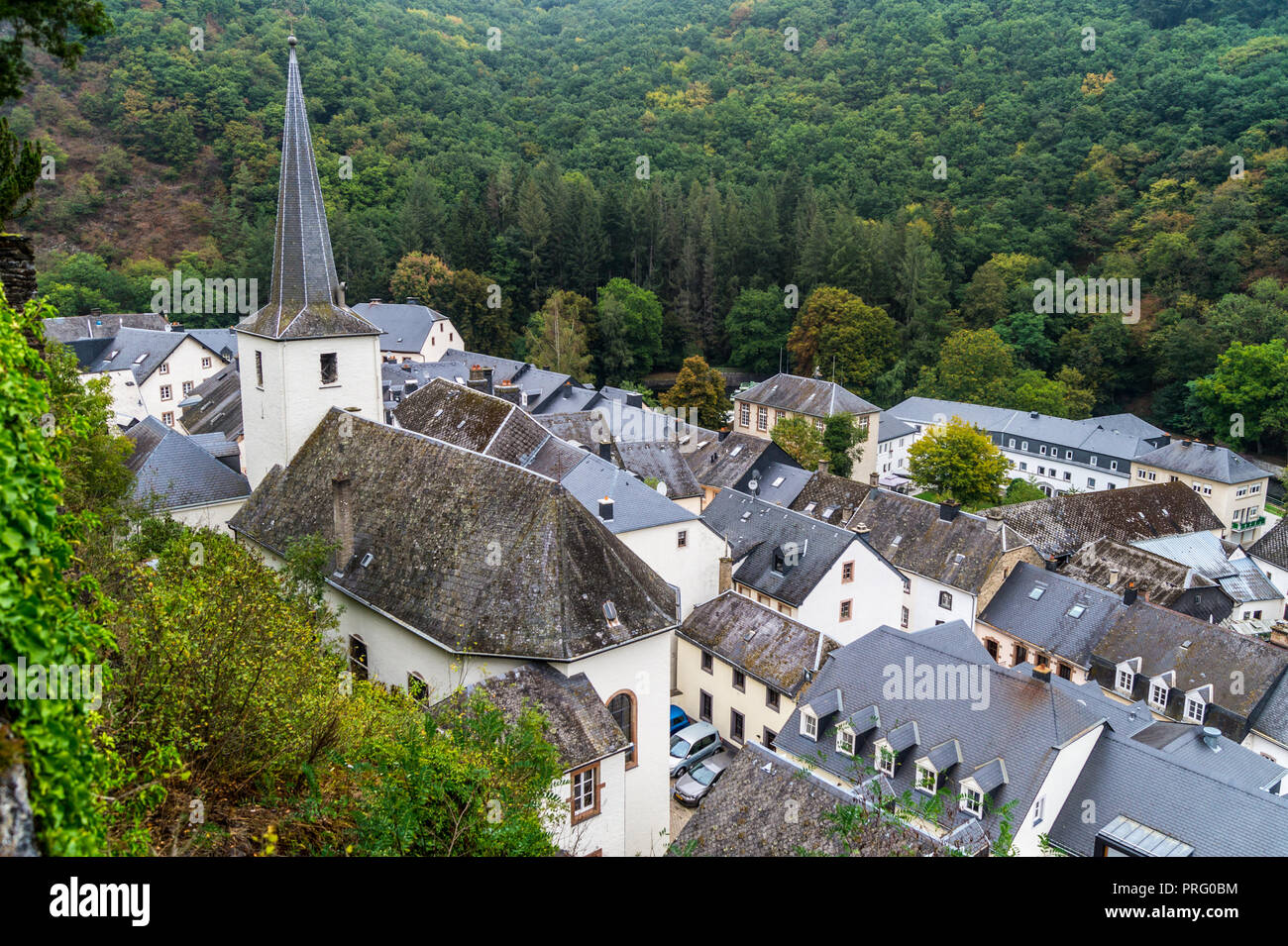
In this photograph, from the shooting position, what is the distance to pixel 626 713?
66.3 feet

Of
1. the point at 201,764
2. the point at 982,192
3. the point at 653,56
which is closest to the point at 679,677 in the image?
the point at 201,764

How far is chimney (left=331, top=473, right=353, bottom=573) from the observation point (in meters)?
23.0

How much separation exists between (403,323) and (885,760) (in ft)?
191

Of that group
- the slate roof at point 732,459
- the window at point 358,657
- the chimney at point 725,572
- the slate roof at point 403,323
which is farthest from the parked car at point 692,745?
the slate roof at point 403,323

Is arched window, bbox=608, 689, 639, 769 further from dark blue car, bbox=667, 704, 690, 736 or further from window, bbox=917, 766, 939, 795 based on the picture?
dark blue car, bbox=667, 704, 690, 736

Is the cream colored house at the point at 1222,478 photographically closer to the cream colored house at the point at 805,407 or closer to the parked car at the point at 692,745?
the cream colored house at the point at 805,407

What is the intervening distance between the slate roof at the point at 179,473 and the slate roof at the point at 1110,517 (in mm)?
33517

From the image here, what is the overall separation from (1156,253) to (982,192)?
1953cm

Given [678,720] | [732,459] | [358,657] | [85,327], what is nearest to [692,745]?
[678,720]

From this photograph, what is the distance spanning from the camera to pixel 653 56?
12769 centimetres

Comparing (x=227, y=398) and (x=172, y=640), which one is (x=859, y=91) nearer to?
(x=227, y=398)

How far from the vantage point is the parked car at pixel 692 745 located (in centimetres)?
2711

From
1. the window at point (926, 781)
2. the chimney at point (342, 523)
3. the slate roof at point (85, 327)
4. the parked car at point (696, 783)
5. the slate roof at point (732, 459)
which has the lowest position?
the parked car at point (696, 783)

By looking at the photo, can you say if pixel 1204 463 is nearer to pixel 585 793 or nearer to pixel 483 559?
pixel 483 559
